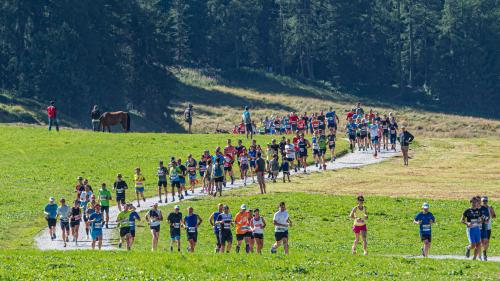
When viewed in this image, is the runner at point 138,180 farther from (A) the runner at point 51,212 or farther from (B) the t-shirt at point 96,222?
(B) the t-shirt at point 96,222

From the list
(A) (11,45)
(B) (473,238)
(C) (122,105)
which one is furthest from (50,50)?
(B) (473,238)

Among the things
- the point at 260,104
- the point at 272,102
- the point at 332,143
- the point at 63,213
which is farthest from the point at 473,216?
the point at 272,102

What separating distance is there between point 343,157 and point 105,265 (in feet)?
128

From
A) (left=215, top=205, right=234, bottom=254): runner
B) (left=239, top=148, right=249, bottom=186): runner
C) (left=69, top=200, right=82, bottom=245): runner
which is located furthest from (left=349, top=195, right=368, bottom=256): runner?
(left=239, top=148, right=249, bottom=186): runner

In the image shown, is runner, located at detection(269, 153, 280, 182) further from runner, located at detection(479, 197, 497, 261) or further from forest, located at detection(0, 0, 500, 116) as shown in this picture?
forest, located at detection(0, 0, 500, 116)

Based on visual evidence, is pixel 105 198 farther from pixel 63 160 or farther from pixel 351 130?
pixel 351 130

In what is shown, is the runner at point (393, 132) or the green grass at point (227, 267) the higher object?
the runner at point (393, 132)

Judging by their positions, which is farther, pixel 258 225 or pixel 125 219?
pixel 125 219

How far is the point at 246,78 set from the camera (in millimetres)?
149875

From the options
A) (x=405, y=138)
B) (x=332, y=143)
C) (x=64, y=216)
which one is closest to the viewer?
(x=64, y=216)

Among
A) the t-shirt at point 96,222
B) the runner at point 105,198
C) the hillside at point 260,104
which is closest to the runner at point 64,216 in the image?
the t-shirt at point 96,222

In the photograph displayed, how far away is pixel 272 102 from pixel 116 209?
82372 mm

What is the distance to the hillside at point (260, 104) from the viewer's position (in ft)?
368

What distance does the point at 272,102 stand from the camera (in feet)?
443
